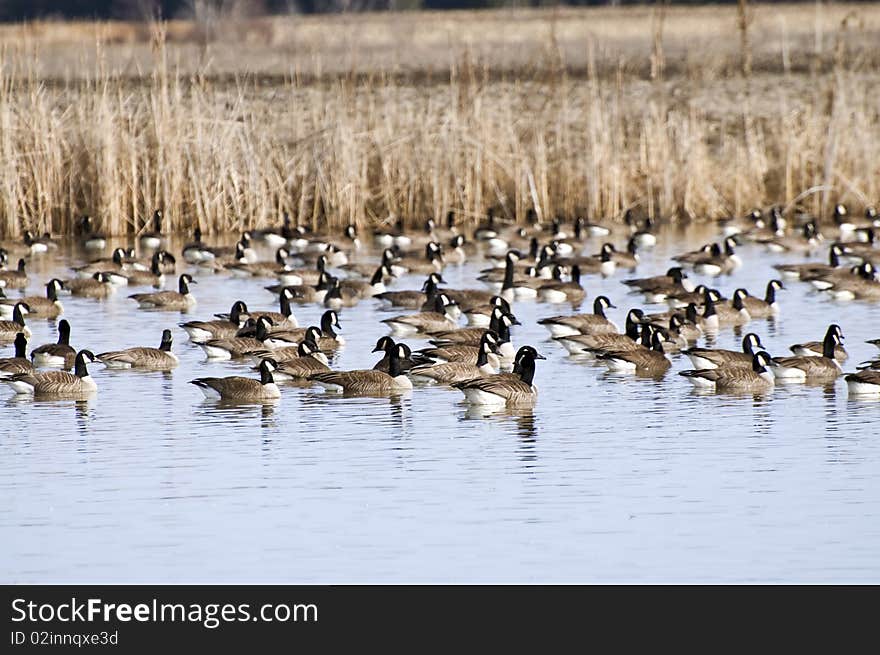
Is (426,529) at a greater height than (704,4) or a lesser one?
lesser

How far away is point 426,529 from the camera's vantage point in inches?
408

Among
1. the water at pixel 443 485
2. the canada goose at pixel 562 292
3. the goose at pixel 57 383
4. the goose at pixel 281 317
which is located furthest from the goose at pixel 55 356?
the canada goose at pixel 562 292

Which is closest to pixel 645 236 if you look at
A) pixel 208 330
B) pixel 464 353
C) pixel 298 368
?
pixel 208 330

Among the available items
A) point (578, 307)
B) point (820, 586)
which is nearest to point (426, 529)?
point (820, 586)

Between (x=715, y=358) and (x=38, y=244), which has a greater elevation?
(x=38, y=244)

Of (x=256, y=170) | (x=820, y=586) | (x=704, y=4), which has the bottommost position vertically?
(x=820, y=586)

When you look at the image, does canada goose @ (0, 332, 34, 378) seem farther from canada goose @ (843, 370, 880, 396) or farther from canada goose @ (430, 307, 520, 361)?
canada goose @ (843, 370, 880, 396)

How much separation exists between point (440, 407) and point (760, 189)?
17.0m

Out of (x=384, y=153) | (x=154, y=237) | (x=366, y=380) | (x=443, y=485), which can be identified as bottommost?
(x=443, y=485)

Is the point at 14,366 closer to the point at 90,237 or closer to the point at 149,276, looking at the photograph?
the point at 149,276

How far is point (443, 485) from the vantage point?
1156 cm

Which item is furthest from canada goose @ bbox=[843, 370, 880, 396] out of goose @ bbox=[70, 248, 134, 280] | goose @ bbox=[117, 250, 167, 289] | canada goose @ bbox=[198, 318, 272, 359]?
goose @ bbox=[70, 248, 134, 280]

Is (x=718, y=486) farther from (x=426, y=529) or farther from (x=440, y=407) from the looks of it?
(x=440, y=407)

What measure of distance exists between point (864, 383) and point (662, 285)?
7299mm
